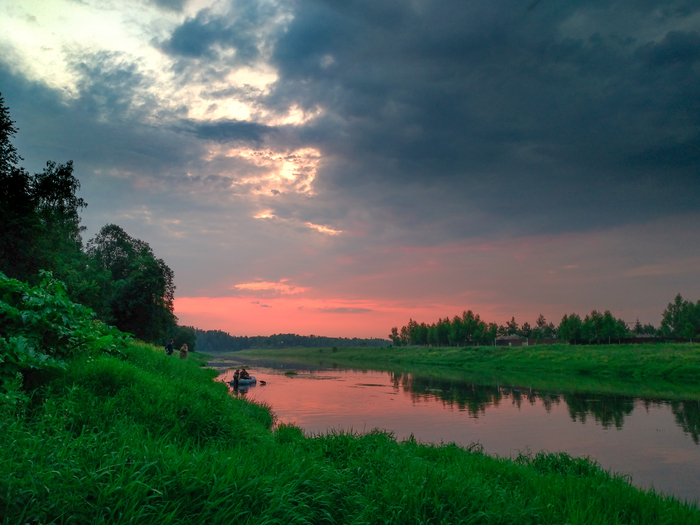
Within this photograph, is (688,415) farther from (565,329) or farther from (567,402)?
(565,329)

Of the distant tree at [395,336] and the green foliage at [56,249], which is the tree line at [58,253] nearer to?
the green foliage at [56,249]

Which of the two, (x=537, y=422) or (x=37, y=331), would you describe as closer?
(x=37, y=331)

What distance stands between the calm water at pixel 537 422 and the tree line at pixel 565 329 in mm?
72934

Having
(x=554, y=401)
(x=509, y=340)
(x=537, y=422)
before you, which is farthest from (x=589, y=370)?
(x=509, y=340)

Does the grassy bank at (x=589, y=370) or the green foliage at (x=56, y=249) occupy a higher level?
the green foliage at (x=56, y=249)

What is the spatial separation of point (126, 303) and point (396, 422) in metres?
34.5

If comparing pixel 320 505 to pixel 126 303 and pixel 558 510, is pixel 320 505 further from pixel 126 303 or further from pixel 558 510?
pixel 126 303

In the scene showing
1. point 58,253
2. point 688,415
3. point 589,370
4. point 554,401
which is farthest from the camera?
point 589,370

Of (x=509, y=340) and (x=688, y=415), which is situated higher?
(x=688, y=415)

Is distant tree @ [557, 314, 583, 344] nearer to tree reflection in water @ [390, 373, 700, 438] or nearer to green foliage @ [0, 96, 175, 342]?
tree reflection in water @ [390, 373, 700, 438]

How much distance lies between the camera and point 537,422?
68.2 ft

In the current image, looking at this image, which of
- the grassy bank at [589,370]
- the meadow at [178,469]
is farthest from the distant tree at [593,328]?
the meadow at [178,469]

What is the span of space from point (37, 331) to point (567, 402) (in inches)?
1123

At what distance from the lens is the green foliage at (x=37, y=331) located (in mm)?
6477
